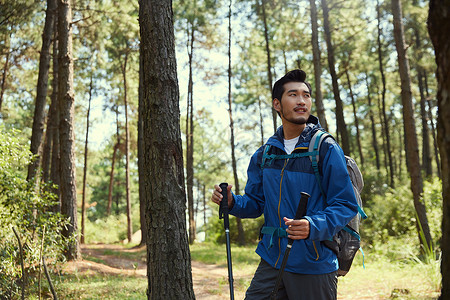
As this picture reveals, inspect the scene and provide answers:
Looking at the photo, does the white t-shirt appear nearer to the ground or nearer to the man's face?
the man's face

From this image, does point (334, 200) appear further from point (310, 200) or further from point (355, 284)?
point (355, 284)

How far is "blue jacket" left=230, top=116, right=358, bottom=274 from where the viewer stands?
2.28 meters

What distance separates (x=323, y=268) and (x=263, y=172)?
761 millimetres

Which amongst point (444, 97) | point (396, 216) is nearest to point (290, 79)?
point (444, 97)

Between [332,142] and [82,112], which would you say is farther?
[82,112]

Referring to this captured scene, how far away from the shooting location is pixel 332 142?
2533mm

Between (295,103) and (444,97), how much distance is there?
1522 mm

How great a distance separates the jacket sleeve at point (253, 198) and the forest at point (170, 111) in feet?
2.29

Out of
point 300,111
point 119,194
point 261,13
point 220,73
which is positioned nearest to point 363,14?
point 261,13

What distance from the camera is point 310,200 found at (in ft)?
8.21

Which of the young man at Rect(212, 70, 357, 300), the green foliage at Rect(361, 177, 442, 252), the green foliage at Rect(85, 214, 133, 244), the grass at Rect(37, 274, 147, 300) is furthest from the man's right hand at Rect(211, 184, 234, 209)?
the green foliage at Rect(85, 214, 133, 244)

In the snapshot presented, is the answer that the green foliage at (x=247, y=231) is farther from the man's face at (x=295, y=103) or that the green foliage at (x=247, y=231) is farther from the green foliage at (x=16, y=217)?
the man's face at (x=295, y=103)

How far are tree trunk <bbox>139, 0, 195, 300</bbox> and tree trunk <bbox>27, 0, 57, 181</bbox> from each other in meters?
6.99

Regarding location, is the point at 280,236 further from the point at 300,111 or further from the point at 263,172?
the point at 300,111
